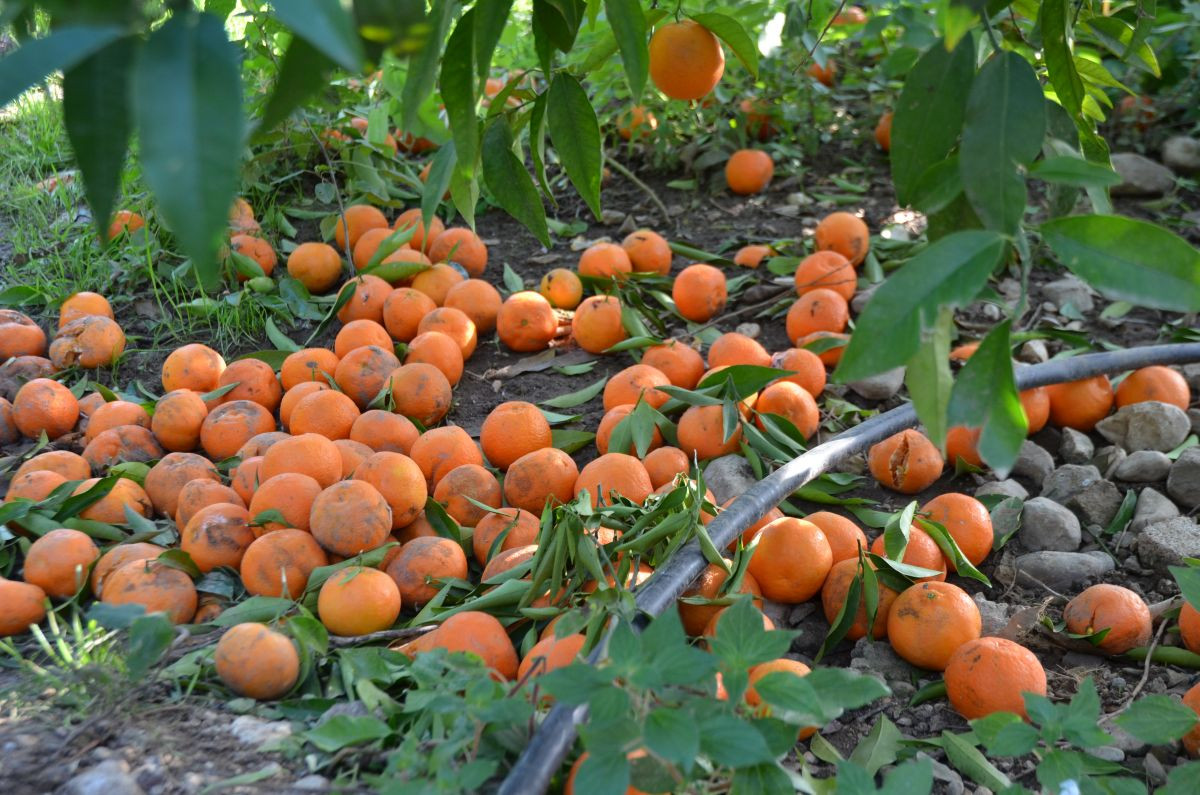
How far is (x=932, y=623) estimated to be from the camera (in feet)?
6.64

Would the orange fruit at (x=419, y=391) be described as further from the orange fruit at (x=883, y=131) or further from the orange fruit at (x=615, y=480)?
the orange fruit at (x=883, y=131)

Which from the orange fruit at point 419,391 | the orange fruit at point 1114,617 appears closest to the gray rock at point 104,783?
the orange fruit at point 419,391

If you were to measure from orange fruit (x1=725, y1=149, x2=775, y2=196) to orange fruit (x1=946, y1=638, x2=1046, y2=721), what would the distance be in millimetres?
2669

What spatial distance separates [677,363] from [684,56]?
3.24 feet

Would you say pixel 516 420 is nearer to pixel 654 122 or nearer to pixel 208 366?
pixel 208 366

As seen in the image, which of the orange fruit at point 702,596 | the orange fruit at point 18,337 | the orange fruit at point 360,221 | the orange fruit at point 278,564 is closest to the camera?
the orange fruit at point 702,596

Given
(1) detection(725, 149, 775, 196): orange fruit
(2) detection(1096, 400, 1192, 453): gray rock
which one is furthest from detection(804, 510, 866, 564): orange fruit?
(1) detection(725, 149, 775, 196): orange fruit

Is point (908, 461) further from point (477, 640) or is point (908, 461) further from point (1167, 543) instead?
point (477, 640)

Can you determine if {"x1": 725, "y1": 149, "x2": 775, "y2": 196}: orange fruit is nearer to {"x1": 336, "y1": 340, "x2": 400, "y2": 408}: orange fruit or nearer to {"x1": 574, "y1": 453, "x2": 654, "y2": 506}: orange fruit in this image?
{"x1": 336, "y1": 340, "x2": 400, "y2": 408}: orange fruit

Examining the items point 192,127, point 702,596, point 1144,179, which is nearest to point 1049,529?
point 702,596

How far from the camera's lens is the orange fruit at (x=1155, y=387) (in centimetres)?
287

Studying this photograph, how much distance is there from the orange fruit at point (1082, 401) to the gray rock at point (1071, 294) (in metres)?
0.70

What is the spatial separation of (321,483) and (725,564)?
3.20 feet

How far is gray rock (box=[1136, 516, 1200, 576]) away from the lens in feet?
7.64
